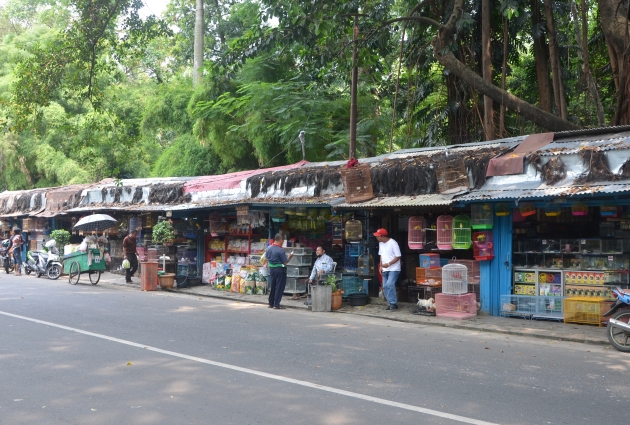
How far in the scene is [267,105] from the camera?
70.0 ft

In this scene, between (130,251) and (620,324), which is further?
(130,251)

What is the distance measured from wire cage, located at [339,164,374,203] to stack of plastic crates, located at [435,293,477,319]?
3.05 m

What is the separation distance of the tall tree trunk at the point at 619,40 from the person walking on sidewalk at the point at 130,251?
14.9 meters

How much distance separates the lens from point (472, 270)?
524 inches

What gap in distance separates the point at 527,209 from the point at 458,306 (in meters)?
2.42

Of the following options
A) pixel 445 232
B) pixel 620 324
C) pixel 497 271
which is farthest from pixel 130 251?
pixel 620 324

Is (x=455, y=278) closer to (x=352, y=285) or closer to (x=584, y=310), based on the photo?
(x=584, y=310)

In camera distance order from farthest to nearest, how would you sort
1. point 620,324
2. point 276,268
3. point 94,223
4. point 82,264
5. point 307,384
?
point 94,223, point 82,264, point 276,268, point 620,324, point 307,384

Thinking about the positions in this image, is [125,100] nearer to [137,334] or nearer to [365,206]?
[365,206]

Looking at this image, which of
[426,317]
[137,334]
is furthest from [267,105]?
[137,334]

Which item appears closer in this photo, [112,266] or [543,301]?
[543,301]

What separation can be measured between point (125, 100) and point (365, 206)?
25.1 meters

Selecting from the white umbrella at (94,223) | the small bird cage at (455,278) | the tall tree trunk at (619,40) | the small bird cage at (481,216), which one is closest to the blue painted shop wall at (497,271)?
the small bird cage at (481,216)

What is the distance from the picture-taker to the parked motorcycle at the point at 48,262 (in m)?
22.5
